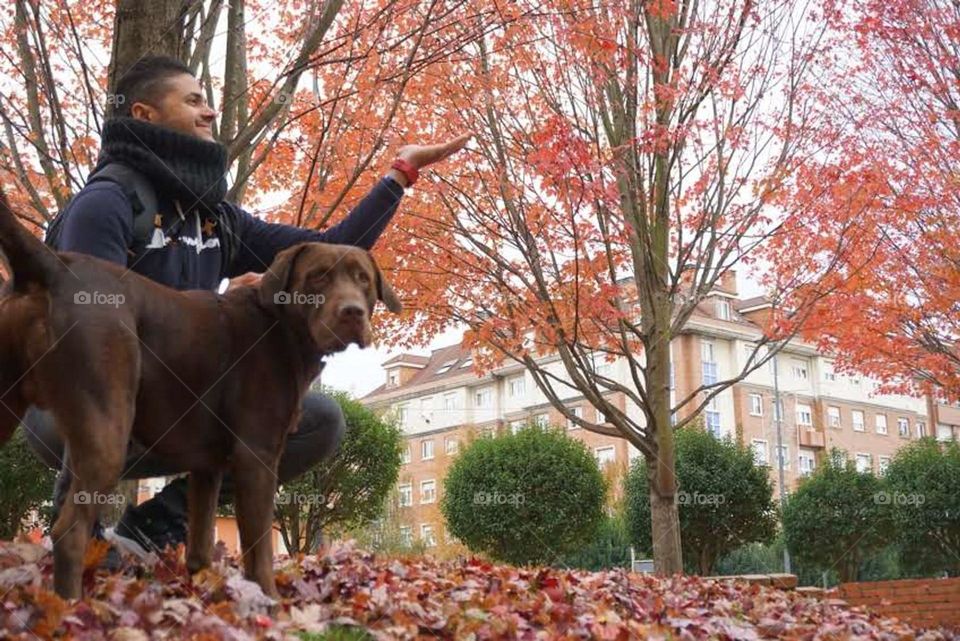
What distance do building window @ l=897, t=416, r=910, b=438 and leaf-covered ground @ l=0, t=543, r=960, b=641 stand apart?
63.3m

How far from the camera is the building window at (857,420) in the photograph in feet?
199

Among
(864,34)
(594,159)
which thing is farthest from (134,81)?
(864,34)

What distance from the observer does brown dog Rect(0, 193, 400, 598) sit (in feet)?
9.48

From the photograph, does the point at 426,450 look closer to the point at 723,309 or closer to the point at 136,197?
the point at 723,309

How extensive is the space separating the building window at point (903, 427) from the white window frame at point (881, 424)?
1.51 m

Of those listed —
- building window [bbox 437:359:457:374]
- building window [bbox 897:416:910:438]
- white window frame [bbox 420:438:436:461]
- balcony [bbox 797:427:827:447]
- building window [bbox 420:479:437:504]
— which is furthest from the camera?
building window [bbox 897:416:910:438]

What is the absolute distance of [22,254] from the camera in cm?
289

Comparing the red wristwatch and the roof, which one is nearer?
the red wristwatch

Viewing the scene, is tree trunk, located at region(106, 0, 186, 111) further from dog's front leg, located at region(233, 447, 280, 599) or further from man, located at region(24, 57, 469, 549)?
dog's front leg, located at region(233, 447, 280, 599)

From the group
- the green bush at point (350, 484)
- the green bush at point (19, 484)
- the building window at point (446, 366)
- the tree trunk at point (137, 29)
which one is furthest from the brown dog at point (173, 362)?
the building window at point (446, 366)

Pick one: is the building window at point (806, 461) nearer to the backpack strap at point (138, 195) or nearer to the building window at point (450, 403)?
the building window at point (450, 403)

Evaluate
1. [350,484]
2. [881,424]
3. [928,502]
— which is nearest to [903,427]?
[881,424]

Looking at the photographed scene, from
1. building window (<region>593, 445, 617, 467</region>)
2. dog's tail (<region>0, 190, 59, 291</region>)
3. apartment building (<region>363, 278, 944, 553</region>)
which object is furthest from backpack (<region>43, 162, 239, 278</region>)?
building window (<region>593, 445, 617, 467</region>)

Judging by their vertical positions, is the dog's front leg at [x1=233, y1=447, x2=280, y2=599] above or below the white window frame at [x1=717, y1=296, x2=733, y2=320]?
below
